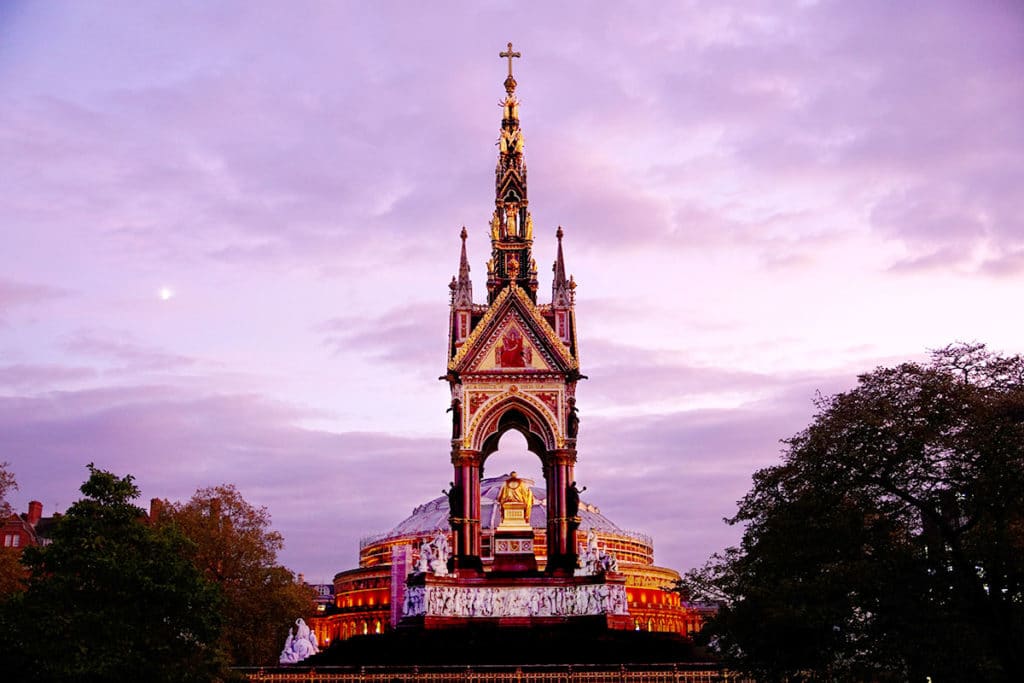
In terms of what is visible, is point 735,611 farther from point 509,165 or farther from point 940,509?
point 509,165

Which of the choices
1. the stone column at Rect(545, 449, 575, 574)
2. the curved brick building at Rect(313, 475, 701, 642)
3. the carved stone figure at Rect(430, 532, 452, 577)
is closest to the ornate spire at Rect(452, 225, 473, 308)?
the stone column at Rect(545, 449, 575, 574)

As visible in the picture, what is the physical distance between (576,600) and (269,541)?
22.0 metres

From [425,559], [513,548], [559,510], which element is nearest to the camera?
[425,559]

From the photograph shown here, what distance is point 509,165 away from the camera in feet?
159

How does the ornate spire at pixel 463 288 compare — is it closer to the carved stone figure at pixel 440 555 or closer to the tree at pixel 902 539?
the carved stone figure at pixel 440 555

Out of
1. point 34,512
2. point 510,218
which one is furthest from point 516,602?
point 34,512

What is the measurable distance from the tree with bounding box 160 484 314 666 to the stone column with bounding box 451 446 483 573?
1496cm

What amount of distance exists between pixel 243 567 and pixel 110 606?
2764cm

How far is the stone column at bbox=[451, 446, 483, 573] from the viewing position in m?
41.6

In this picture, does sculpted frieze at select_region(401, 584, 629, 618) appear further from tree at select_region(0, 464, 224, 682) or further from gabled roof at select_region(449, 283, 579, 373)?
tree at select_region(0, 464, 224, 682)

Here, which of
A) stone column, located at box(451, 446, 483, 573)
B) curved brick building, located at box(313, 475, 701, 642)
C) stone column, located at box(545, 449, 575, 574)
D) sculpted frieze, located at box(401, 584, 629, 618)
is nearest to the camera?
sculpted frieze, located at box(401, 584, 629, 618)

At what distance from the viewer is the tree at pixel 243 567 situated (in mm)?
52469

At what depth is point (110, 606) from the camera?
27062mm

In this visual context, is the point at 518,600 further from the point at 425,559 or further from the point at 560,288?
the point at 560,288
